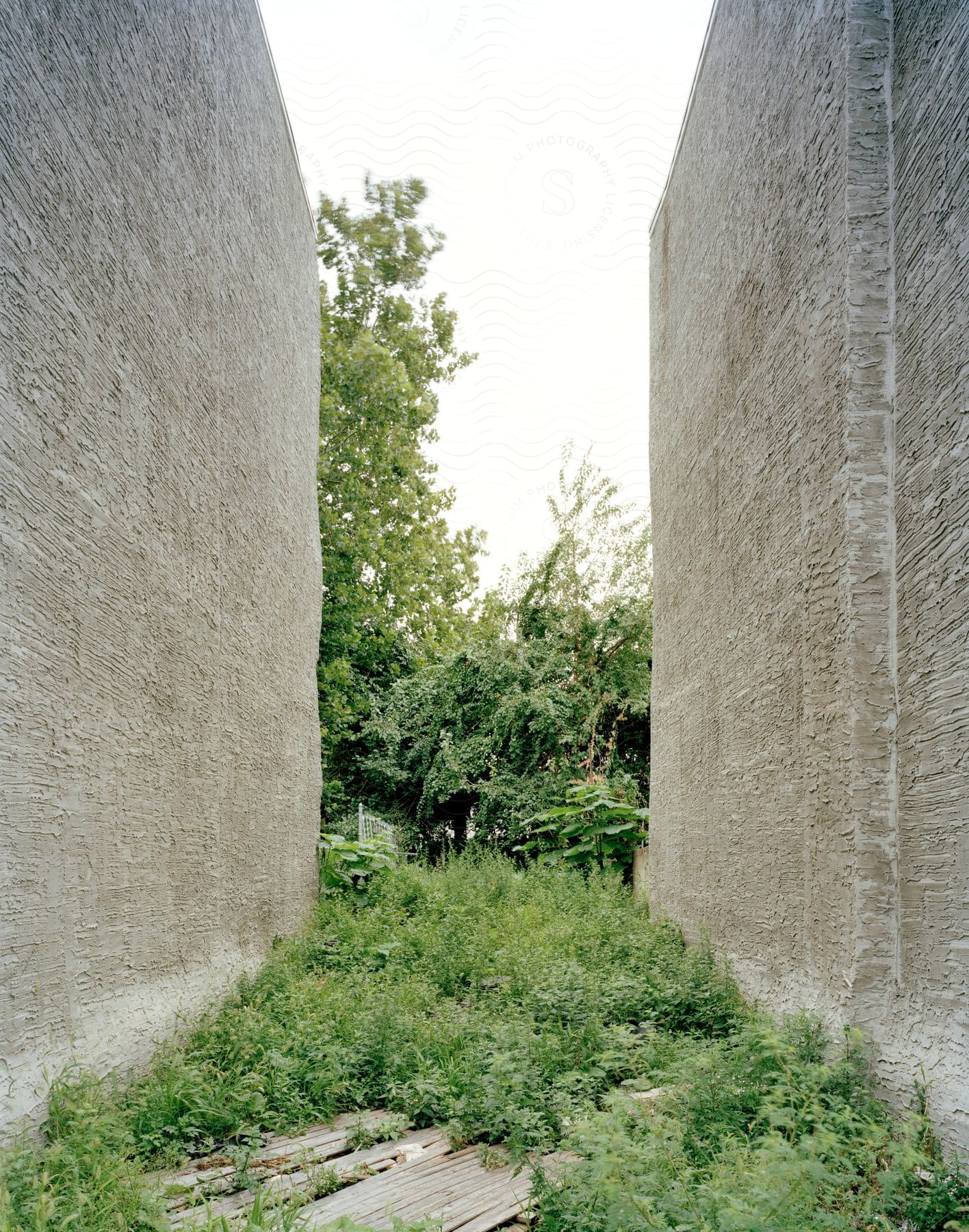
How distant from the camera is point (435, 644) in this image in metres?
16.6

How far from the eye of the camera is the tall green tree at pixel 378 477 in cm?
1445

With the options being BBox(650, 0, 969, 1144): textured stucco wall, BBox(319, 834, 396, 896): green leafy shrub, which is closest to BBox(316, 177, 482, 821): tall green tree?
BBox(319, 834, 396, 896): green leafy shrub

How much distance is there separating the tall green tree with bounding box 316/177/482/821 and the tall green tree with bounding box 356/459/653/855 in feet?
3.09

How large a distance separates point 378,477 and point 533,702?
4.55m

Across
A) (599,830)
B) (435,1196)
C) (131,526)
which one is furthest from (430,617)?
(435,1196)

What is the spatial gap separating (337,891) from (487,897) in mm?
1564

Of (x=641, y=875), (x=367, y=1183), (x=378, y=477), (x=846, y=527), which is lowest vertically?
(x=367, y=1183)

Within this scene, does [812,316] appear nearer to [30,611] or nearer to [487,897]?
[30,611]

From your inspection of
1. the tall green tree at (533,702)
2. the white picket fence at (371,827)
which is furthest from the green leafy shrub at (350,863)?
the tall green tree at (533,702)

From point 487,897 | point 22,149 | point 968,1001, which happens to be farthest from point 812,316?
point 487,897

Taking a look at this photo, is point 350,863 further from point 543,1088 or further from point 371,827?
point 543,1088

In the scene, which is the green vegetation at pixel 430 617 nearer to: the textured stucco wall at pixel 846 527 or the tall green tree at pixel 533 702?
the tall green tree at pixel 533 702

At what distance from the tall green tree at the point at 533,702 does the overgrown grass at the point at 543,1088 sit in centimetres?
764

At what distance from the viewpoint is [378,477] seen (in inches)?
602
